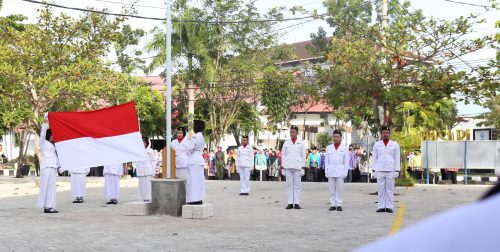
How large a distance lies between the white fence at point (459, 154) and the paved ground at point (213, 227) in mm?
10828

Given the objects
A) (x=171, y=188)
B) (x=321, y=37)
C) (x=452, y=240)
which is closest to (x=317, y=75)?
(x=171, y=188)

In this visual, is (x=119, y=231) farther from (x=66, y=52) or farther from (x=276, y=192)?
(x=66, y=52)

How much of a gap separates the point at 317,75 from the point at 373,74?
79.8 inches

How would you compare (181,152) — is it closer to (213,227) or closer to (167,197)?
(167,197)

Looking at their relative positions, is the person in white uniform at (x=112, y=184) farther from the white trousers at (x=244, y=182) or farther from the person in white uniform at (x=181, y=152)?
the white trousers at (x=244, y=182)

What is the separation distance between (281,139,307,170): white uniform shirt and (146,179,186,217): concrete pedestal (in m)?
3.11

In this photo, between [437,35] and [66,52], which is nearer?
[437,35]

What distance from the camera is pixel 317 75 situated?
22.8 metres

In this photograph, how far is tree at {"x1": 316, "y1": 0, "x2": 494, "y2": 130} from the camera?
2088 cm

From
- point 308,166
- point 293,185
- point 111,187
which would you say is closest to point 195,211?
point 293,185

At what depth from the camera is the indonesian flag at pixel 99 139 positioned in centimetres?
1317

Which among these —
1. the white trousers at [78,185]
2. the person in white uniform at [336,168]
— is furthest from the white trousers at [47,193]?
the person in white uniform at [336,168]

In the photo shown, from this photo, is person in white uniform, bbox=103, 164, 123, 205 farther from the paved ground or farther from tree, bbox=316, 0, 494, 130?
tree, bbox=316, 0, 494, 130

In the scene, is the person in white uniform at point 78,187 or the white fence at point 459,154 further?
the white fence at point 459,154
